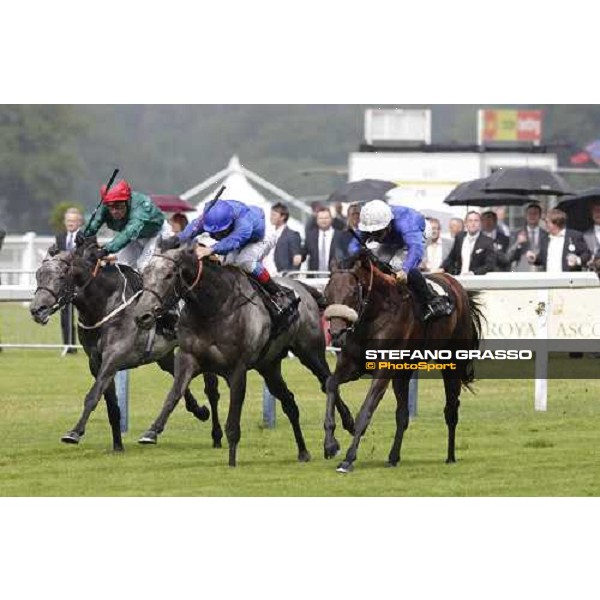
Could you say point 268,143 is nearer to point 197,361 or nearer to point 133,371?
point 133,371

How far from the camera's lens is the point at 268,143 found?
289 ft

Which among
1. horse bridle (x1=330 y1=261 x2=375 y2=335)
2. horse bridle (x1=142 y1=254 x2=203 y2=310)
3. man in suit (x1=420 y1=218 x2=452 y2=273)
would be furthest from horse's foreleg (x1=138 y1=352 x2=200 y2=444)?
man in suit (x1=420 y1=218 x2=452 y2=273)

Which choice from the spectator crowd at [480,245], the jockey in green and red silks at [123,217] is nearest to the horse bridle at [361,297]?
the jockey in green and red silks at [123,217]

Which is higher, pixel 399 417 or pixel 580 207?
pixel 580 207

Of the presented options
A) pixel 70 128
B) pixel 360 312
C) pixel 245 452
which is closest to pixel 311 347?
pixel 245 452

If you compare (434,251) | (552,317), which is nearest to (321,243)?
(434,251)

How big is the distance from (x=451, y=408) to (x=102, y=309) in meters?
2.80

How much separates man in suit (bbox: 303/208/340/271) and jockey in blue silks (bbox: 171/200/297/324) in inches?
313

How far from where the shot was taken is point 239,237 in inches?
521

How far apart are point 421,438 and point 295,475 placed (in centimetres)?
250

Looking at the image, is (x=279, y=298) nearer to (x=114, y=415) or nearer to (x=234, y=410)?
(x=234, y=410)

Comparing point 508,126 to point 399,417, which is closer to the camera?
point 399,417

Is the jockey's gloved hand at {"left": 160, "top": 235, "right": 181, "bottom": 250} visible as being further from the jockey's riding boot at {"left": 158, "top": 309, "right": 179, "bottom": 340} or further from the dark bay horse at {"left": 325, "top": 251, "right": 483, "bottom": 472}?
the dark bay horse at {"left": 325, "top": 251, "right": 483, "bottom": 472}

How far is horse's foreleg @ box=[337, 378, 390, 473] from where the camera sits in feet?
40.7
